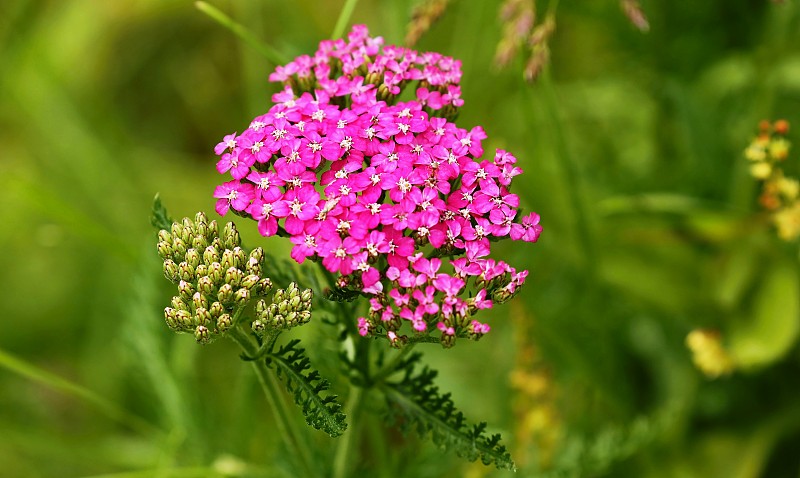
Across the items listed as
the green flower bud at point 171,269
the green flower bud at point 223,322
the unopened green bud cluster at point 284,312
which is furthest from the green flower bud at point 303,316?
the green flower bud at point 171,269

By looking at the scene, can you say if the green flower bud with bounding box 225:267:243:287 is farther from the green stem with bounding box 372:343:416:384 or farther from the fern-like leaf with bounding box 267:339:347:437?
the green stem with bounding box 372:343:416:384

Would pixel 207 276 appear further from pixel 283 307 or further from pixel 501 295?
pixel 501 295

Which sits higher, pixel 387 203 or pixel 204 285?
pixel 387 203

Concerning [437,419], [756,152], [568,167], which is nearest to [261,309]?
[437,419]

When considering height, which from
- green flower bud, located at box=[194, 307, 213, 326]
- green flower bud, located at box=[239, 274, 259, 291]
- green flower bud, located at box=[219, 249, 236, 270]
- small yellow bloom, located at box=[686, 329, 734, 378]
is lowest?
green flower bud, located at box=[194, 307, 213, 326]

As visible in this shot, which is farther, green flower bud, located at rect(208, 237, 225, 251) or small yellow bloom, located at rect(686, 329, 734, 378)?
small yellow bloom, located at rect(686, 329, 734, 378)

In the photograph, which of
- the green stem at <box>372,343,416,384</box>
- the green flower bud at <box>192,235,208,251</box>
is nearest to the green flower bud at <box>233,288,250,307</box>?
the green flower bud at <box>192,235,208,251</box>

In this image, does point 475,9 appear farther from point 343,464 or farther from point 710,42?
point 343,464
